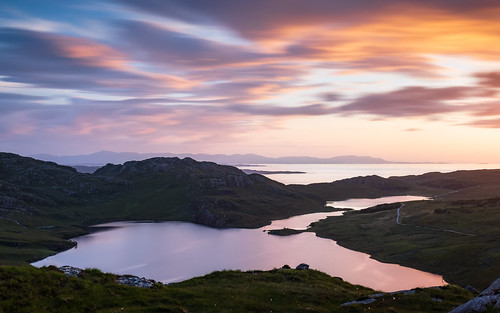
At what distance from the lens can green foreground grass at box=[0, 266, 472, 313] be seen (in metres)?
34.2

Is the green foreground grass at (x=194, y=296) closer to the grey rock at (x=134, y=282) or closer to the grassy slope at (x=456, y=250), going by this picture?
the grey rock at (x=134, y=282)

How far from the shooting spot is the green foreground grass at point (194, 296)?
34188 millimetres

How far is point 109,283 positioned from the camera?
132ft

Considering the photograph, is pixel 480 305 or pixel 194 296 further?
pixel 194 296

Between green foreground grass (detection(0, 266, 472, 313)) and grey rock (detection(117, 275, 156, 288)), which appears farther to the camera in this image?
grey rock (detection(117, 275, 156, 288))

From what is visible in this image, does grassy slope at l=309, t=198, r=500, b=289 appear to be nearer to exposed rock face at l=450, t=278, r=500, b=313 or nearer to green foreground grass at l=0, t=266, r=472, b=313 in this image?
green foreground grass at l=0, t=266, r=472, b=313

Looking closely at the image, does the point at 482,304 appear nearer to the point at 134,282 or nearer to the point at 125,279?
the point at 134,282

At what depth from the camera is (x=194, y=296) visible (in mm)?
42062

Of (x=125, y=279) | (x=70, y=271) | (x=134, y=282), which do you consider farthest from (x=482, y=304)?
(x=70, y=271)

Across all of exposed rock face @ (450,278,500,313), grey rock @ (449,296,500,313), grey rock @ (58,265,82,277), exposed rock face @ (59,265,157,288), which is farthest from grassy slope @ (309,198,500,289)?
grey rock @ (58,265,82,277)

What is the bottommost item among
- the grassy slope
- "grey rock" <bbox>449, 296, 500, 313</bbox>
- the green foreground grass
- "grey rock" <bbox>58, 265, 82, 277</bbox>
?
the grassy slope

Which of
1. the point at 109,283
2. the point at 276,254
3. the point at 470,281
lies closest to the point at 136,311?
the point at 109,283

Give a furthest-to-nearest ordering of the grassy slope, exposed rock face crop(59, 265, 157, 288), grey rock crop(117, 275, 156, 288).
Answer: the grassy slope, grey rock crop(117, 275, 156, 288), exposed rock face crop(59, 265, 157, 288)

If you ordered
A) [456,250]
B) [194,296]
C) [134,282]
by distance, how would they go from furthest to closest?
[456,250] → [134,282] → [194,296]
